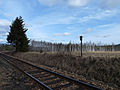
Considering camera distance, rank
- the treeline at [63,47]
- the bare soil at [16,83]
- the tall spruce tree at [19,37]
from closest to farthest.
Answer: the bare soil at [16,83]
the tall spruce tree at [19,37]
the treeline at [63,47]

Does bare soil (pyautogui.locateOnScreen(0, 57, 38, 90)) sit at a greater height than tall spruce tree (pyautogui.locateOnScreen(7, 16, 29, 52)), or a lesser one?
lesser

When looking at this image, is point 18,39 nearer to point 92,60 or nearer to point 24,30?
point 24,30

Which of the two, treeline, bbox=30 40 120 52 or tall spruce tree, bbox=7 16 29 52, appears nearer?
tall spruce tree, bbox=7 16 29 52

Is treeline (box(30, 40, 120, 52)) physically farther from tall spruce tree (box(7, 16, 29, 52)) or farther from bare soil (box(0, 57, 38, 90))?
bare soil (box(0, 57, 38, 90))

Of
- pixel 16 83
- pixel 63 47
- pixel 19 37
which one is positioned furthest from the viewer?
pixel 63 47

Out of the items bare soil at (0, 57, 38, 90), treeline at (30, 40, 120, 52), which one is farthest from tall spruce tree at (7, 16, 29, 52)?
bare soil at (0, 57, 38, 90)

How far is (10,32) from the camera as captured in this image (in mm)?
35406

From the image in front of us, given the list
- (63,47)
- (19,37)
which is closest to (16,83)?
(19,37)

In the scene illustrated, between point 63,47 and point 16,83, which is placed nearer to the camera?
point 16,83

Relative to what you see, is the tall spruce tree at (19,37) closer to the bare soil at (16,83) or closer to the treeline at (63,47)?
the treeline at (63,47)

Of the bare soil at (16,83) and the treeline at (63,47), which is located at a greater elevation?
the treeline at (63,47)

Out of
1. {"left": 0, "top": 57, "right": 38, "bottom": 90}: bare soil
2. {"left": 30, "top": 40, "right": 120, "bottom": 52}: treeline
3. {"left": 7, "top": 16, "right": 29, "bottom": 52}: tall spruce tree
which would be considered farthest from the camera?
{"left": 30, "top": 40, "right": 120, "bottom": 52}: treeline

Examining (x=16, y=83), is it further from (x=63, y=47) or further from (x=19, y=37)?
(x=63, y=47)

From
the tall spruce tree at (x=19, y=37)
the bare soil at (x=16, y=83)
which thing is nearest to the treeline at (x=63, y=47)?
the tall spruce tree at (x=19, y=37)
